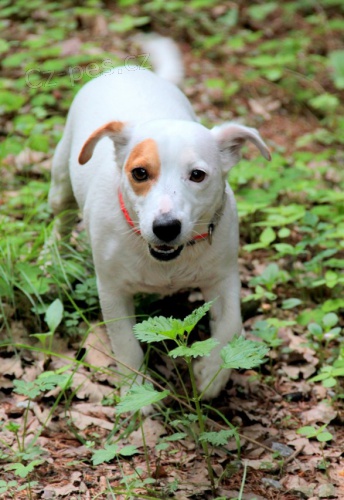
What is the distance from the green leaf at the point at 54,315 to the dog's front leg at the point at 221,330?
2.45ft

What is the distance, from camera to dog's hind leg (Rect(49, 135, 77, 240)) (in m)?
4.59

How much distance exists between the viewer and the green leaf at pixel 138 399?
8.50 feet

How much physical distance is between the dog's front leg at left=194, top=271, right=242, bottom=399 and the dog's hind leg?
1.30 metres

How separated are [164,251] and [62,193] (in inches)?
66.3

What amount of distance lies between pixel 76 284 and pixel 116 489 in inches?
60.9

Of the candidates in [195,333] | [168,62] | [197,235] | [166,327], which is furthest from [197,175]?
[168,62]

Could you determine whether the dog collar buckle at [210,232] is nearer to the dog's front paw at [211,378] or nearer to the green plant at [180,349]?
the dog's front paw at [211,378]

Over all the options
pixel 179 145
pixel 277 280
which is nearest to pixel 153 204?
pixel 179 145

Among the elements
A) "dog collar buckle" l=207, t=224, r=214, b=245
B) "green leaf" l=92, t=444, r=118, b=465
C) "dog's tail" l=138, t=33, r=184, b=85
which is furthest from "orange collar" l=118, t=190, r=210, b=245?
"dog's tail" l=138, t=33, r=184, b=85

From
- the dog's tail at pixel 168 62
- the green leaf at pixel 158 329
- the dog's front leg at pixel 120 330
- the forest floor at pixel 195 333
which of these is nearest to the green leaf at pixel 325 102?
the forest floor at pixel 195 333

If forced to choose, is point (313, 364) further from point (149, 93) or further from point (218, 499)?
point (149, 93)

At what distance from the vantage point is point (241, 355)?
2.69 meters

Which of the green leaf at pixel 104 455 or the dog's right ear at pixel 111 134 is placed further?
the dog's right ear at pixel 111 134

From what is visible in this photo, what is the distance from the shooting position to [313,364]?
394 centimetres
